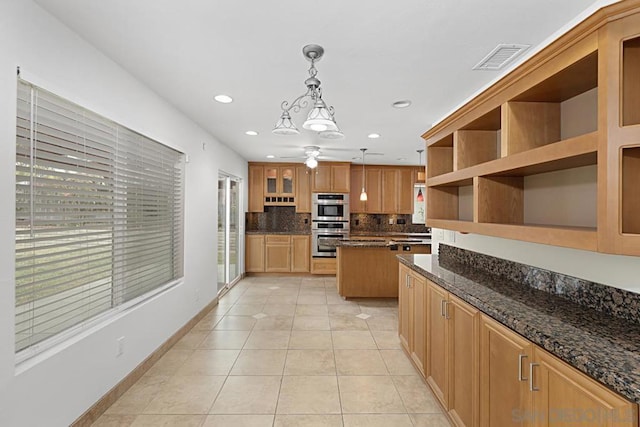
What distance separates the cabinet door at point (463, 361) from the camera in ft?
5.66

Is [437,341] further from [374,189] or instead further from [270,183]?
[270,183]

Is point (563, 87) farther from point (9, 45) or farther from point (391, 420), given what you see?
point (9, 45)

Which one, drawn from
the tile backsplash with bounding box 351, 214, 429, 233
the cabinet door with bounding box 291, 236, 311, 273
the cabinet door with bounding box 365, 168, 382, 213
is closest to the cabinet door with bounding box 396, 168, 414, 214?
the tile backsplash with bounding box 351, 214, 429, 233

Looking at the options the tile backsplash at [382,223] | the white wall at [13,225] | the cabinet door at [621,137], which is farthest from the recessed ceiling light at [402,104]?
the tile backsplash at [382,223]

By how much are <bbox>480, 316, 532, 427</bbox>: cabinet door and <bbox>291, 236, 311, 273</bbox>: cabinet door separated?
518 centimetres

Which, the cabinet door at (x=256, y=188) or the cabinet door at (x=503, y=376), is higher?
the cabinet door at (x=256, y=188)

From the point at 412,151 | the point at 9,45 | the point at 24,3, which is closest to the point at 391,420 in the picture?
the point at 9,45

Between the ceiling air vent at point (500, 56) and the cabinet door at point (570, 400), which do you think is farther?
the ceiling air vent at point (500, 56)

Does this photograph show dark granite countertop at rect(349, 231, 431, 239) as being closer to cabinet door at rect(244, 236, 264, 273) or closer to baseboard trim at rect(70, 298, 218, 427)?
cabinet door at rect(244, 236, 264, 273)

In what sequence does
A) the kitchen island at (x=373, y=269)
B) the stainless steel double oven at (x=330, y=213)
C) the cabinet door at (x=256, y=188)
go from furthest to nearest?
the cabinet door at (x=256, y=188) < the stainless steel double oven at (x=330, y=213) < the kitchen island at (x=373, y=269)

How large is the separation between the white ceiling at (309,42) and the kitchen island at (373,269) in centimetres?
237

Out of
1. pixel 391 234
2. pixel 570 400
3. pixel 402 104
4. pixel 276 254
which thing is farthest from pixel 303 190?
pixel 570 400

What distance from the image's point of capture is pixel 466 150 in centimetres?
253

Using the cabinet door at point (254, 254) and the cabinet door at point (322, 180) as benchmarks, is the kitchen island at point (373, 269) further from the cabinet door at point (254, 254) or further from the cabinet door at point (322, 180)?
the cabinet door at point (254, 254)
